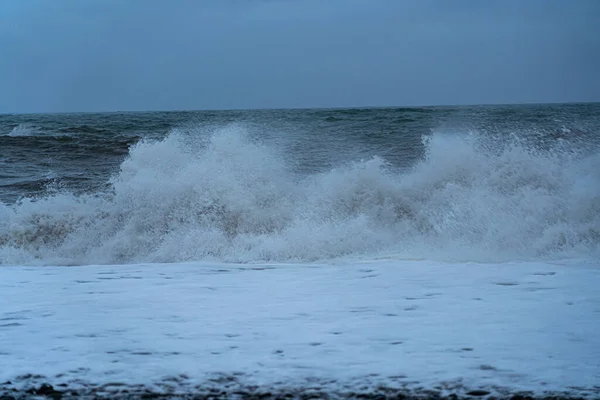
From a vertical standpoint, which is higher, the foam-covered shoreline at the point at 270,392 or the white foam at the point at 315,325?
the white foam at the point at 315,325

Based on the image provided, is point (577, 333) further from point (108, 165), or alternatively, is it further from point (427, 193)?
point (108, 165)

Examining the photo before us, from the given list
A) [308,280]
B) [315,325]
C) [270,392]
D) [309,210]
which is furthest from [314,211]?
[270,392]

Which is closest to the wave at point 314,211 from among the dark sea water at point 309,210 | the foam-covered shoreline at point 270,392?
the dark sea water at point 309,210

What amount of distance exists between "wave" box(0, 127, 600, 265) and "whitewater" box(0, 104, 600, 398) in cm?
3

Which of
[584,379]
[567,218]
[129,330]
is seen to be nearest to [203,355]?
[129,330]

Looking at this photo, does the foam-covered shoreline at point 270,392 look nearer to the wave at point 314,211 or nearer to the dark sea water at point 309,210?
Answer: the dark sea water at point 309,210

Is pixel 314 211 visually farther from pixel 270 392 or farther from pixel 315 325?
pixel 270 392

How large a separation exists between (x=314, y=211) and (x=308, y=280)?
336 centimetres

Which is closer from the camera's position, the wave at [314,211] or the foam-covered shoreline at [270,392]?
the foam-covered shoreline at [270,392]

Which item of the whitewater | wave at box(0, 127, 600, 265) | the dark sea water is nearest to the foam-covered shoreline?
the whitewater

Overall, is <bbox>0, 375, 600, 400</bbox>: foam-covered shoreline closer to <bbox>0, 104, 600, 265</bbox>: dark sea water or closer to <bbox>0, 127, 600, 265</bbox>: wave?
<bbox>0, 104, 600, 265</bbox>: dark sea water

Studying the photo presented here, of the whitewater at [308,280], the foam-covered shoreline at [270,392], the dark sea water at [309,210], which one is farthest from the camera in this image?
the dark sea water at [309,210]

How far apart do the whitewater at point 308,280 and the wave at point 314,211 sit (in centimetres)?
3

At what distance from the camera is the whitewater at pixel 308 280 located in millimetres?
2010
